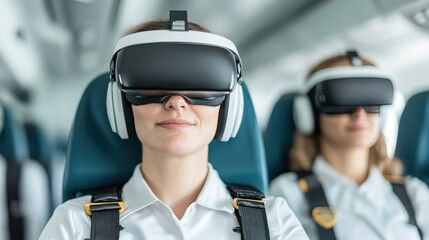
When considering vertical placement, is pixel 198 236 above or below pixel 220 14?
below

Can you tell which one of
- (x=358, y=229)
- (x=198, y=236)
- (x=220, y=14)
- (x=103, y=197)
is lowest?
(x=358, y=229)

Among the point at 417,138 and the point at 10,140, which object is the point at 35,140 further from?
the point at 417,138

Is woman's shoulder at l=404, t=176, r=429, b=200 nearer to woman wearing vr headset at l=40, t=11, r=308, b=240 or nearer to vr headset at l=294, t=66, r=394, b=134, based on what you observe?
vr headset at l=294, t=66, r=394, b=134

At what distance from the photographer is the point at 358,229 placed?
2.22 m

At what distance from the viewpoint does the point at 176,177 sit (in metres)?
1.69

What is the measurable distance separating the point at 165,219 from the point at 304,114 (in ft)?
3.30

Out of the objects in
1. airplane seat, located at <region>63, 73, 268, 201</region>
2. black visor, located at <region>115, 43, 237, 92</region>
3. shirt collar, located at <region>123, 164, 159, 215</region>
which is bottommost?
shirt collar, located at <region>123, 164, 159, 215</region>

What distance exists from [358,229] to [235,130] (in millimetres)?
819

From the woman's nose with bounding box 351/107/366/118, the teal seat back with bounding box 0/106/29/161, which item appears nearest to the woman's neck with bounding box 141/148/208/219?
the woman's nose with bounding box 351/107/366/118

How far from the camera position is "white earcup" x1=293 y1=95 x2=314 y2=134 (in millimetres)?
2414

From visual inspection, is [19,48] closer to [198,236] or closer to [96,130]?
[96,130]

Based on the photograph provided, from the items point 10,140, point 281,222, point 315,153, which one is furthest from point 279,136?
point 10,140

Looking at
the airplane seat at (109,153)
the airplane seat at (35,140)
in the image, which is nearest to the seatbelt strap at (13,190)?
the airplane seat at (109,153)

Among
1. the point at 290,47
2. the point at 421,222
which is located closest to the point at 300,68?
the point at 290,47
